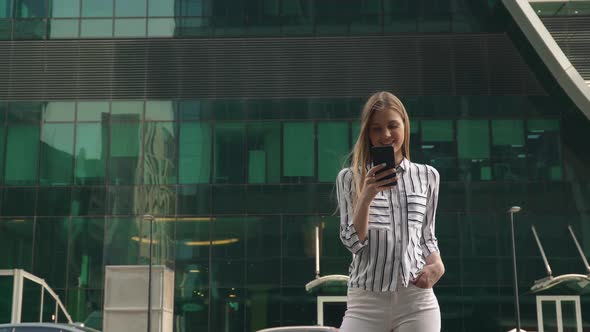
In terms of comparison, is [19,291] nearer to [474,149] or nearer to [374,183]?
[474,149]

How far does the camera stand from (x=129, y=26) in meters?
40.3

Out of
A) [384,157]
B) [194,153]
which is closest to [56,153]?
[194,153]

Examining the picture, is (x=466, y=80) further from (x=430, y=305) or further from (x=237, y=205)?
(x=430, y=305)

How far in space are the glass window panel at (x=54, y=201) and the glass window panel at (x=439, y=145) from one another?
1462 cm

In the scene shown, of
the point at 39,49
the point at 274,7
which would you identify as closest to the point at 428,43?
the point at 274,7

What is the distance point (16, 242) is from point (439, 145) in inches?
693

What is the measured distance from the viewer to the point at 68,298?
3797 cm

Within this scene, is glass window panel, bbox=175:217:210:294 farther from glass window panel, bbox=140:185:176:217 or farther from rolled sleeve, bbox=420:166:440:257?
rolled sleeve, bbox=420:166:440:257

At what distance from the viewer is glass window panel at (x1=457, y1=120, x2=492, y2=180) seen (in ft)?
129

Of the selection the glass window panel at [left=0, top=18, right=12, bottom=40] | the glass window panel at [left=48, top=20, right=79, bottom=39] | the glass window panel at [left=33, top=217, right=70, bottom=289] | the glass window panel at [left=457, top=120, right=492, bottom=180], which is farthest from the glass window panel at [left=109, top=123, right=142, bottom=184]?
the glass window panel at [left=457, top=120, right=492, bottom=180]

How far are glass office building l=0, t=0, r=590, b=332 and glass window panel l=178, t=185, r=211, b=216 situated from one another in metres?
0.09

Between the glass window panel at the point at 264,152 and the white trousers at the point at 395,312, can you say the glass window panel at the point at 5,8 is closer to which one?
the glass window panel at the point at 264,152

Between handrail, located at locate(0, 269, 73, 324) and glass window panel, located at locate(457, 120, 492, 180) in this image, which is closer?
handrail, located at locate(0, 269, 73, 324)

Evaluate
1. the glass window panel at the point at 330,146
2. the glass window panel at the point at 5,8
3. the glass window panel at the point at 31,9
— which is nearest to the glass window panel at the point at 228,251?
the glass window panel at the point at 330,146
